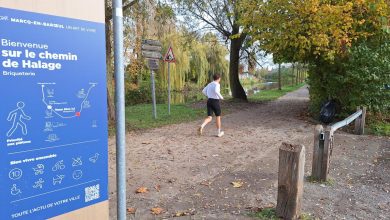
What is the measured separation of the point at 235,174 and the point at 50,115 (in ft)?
14.0

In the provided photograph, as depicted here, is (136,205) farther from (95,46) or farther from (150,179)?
(95,46)

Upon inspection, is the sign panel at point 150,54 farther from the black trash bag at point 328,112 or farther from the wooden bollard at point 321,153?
the wooden bollard at point 321,153

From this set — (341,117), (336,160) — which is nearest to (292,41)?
(341,117)

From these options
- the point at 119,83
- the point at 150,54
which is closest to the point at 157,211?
the point at 119,83

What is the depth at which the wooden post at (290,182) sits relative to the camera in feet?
13.7

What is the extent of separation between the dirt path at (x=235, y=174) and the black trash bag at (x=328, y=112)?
156cm

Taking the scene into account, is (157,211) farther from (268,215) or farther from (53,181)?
(53,181)

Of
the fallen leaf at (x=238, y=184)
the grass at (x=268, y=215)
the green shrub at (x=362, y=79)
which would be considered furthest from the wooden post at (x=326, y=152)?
the green shrub at (x=362, y=79)

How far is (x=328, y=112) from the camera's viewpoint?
11.9m

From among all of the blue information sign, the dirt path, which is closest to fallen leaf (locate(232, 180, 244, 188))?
the dirt path

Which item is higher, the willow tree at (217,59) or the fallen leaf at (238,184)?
the willow tree at (217,59)

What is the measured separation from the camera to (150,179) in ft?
19.4

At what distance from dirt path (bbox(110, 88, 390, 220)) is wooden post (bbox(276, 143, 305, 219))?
0.45 metres

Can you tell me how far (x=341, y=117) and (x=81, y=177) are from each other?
11.3m
